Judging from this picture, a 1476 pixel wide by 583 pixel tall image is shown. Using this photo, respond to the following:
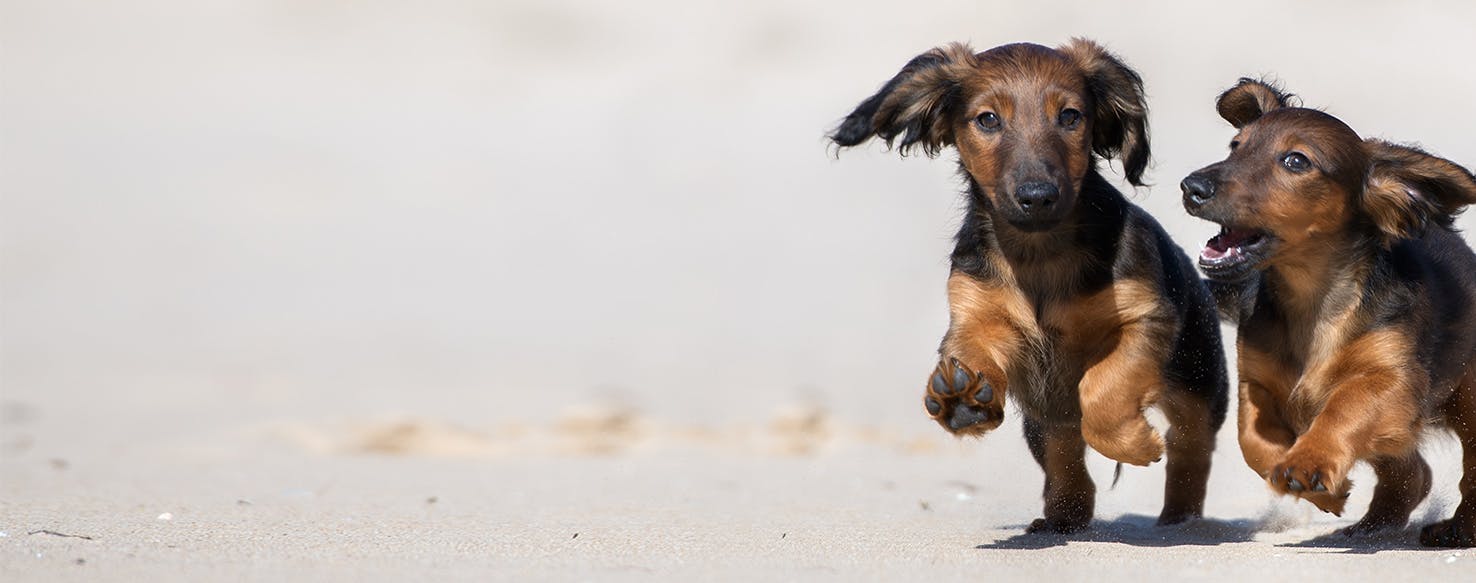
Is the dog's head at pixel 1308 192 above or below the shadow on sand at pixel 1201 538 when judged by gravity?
above

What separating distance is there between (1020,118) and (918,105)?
0.45 metres

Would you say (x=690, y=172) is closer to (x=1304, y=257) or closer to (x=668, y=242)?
(x=668, y=242)

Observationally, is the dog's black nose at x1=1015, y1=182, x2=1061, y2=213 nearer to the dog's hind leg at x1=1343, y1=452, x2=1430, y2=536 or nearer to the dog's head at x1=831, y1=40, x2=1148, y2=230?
the dog's head at x1=831, y1=40, x2=1148, y2=230

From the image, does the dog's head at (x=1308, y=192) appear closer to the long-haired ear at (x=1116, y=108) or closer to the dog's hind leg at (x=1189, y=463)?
the long-haired ear at (x=1116, y=108)

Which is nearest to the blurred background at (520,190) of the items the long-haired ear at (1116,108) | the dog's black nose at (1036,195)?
the long-haired ear at (1116,108)

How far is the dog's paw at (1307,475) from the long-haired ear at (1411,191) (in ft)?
2.76

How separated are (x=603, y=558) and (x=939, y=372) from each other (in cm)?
103

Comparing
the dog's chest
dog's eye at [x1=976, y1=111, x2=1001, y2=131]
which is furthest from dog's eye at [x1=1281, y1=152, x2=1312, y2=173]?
dog's eye at [x1=976, y1=111, x2=1001, y2=131]

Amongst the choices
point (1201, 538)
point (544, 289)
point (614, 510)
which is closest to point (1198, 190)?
point (1201, 538)

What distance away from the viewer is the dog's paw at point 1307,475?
16.9 ft

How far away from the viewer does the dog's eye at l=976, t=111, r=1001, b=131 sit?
572 centimetres

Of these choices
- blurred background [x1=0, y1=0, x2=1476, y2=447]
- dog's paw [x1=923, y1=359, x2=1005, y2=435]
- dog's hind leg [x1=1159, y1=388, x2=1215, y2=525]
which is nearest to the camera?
dog's paw [x1=923, y1=359, x2=1005, y2=435]

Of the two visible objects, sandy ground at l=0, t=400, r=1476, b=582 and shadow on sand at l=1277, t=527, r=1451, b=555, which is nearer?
sandy ground at l=0, t=400, r=1476, b=582

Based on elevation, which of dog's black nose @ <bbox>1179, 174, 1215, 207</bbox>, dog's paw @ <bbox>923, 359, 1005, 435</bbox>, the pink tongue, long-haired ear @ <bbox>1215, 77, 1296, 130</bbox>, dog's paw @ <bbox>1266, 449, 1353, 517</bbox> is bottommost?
dog's paw @ <bbox>1266, 449, 1353, 517</bbox>
